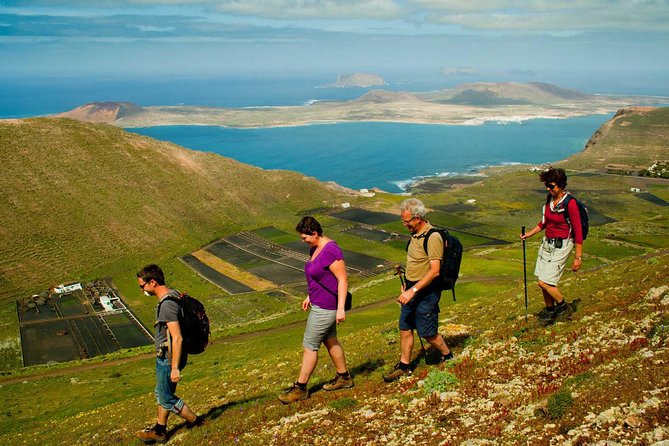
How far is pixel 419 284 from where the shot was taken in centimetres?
1220

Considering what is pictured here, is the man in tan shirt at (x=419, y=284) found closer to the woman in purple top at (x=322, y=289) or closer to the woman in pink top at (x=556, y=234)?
the woman in purple top at (x=322, y=289)

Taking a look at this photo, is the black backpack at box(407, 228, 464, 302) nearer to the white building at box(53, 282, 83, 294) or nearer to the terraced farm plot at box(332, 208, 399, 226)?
the white building at box(53, 282, 83, 294)

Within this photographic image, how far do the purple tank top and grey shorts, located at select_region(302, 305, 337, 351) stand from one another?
0.14m

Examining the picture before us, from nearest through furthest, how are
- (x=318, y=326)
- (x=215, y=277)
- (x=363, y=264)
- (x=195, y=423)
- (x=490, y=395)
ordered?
1. (x=490, y=395)
2. (x=318, y=326)
3. (x=195, y=423)
4. (x=215, y=277)
5. (x=363, y=264)

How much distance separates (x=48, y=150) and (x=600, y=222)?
11456cm

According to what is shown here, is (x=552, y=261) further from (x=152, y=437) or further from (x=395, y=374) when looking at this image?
(x=152, y=437)

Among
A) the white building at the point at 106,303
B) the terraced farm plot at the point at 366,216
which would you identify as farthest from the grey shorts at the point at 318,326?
the terraced farm plot at the point at 366,216

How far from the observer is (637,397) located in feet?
29.1

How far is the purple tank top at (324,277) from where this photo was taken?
39.6 feet

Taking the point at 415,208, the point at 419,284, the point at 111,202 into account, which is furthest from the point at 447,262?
the point at 111,202

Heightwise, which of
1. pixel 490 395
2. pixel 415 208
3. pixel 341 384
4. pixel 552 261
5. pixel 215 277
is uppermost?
pixel 415 208

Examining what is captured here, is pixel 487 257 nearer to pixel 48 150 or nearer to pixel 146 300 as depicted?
pixel 146 300

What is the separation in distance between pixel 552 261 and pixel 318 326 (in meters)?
6.73

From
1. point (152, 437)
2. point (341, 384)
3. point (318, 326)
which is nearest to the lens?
point (318, 326)
